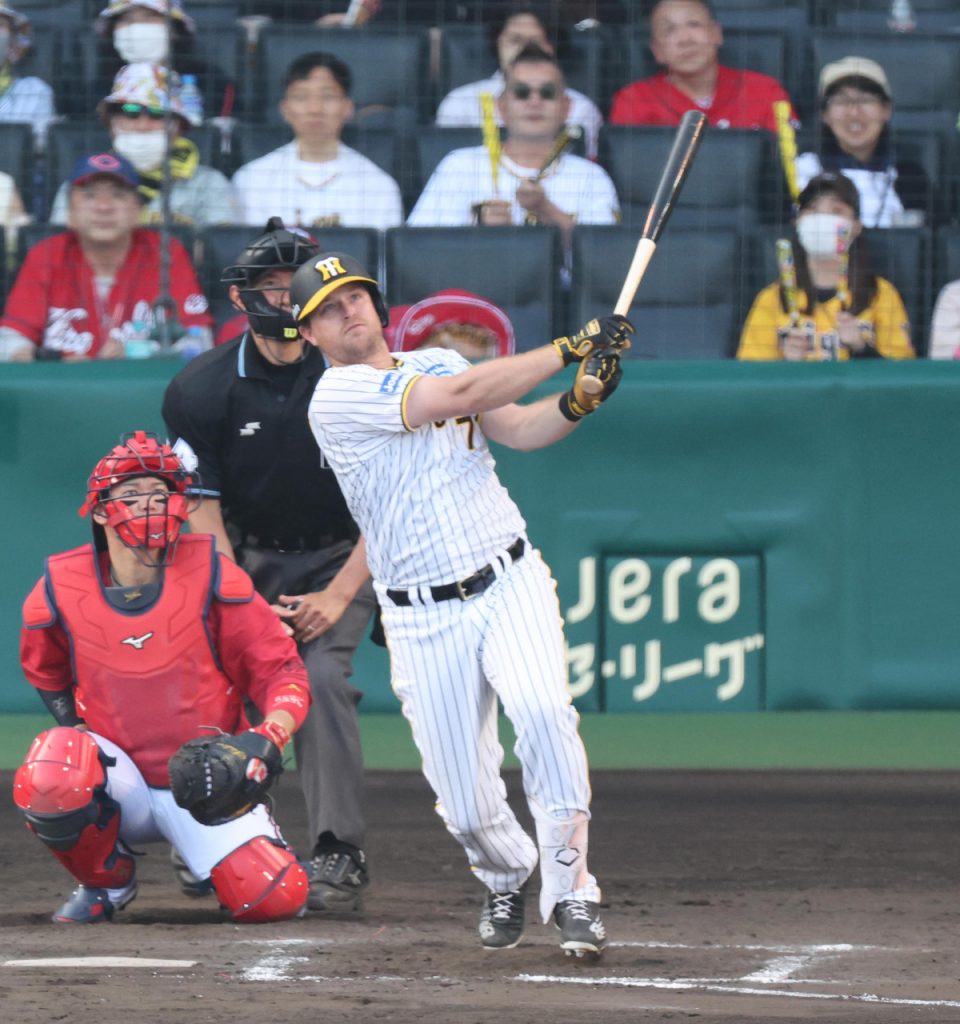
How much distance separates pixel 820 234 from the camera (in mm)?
7652

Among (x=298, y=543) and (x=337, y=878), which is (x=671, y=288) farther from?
(x=337, y=878)

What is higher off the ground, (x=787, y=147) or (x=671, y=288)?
(x=787, y=147)

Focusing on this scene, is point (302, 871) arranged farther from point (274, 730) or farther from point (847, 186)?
point (847, 186)

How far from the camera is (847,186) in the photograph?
7.67m

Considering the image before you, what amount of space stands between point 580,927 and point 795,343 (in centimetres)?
387

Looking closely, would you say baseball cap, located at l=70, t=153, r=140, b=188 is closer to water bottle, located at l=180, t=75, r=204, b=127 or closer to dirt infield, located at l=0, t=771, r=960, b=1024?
water bottle, located at l=180, t=75, r=204, b=127

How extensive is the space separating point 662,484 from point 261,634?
10.2 ft

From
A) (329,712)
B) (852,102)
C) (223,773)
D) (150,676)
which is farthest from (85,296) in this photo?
(223,773)

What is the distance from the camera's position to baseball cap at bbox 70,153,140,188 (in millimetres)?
7590

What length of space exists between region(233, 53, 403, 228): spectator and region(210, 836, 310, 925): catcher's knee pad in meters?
3.72

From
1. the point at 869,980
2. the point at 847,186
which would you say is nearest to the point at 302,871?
the point at 869,980

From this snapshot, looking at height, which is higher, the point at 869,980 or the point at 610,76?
the point at 610,76

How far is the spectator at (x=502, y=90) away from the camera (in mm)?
8156

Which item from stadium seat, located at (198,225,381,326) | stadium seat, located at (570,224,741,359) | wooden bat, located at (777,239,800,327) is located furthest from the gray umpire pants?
wooden bat, located at (777,239,800,327)
